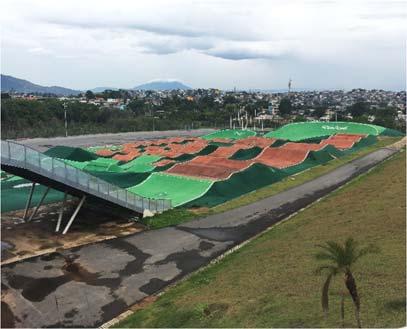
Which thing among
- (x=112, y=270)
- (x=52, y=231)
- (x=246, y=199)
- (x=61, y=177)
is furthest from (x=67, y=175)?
(x=246, y=199)

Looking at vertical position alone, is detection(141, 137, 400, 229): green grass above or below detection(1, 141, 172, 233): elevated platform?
below

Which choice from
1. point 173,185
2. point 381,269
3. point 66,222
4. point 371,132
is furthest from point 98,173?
point 371,132

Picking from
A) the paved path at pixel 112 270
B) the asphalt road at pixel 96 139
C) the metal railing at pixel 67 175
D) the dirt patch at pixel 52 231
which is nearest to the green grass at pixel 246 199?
the paved path at pixel 112 270

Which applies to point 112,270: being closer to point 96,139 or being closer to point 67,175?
point 67,175

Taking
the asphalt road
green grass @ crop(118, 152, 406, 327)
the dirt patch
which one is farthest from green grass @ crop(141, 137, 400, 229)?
the asphalt road

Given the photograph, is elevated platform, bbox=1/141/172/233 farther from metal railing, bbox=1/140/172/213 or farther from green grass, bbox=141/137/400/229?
green grass, bbox=141/137/400/229

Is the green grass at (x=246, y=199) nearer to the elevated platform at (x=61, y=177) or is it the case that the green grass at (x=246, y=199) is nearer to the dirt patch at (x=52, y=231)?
the elevated platform at (x=61, y=177)
